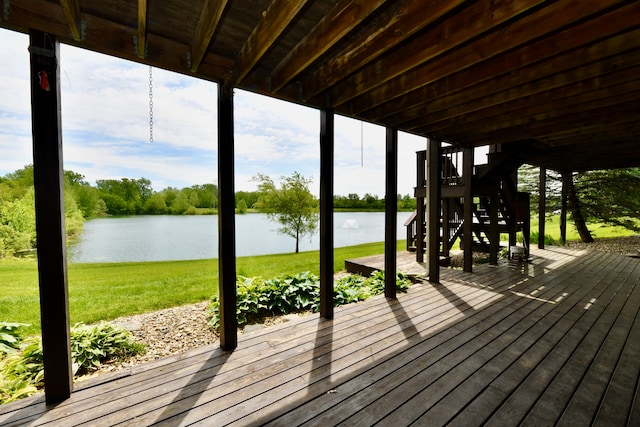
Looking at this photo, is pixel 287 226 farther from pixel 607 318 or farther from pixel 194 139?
pixel 607 318

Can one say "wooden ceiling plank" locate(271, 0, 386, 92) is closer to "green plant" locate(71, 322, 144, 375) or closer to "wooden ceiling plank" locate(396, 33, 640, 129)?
"wooden ceiling plank" locate(396, 33, 640, 129)

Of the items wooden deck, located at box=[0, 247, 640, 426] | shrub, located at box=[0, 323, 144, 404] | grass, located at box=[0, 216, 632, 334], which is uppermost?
shrub, located at box=[0, 323, 144, 404]

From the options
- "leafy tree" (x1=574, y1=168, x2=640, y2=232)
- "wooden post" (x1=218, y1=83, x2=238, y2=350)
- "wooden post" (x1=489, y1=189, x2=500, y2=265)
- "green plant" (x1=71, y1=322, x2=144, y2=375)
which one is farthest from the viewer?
"leafy tree" (x1=574, y1=168, x2=640, y2=232)

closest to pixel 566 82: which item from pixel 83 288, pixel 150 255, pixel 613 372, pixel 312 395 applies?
pixel 613 372

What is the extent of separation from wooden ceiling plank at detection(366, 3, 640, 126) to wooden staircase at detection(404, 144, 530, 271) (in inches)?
96.9

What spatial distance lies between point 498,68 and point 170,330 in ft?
14.5

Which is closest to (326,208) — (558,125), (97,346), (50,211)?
(50,211)

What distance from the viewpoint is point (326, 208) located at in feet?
10.2

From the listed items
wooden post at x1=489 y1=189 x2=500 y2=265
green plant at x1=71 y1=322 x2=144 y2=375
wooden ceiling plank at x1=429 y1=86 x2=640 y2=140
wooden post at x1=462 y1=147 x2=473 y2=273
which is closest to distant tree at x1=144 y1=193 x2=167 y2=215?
green plant at x1=71 y1=322 x2=144 y2=375

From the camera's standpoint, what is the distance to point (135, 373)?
6.80 feet

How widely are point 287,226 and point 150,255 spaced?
192 inches

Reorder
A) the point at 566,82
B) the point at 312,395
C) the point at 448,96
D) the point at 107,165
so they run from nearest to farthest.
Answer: the point at 312,395 → the point at 566,82 → the point at 448,96 → the point at 107,165

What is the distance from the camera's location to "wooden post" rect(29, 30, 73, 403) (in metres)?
1.67

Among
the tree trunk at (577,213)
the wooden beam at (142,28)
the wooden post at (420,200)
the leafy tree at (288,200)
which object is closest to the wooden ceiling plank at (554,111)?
the wooden post at (420,200)
